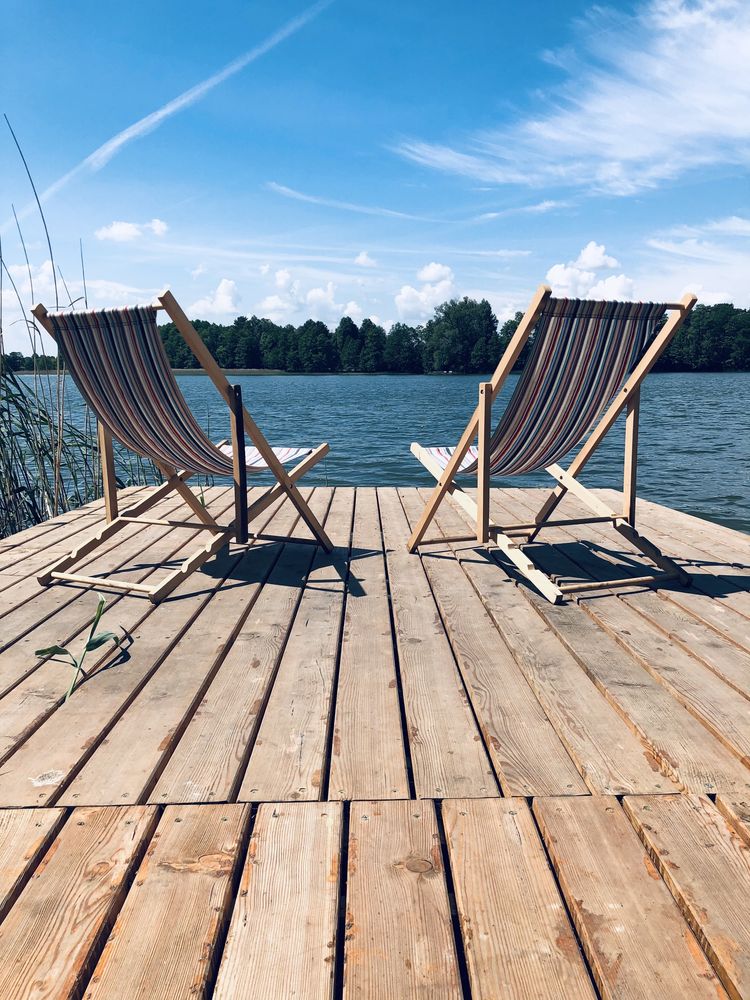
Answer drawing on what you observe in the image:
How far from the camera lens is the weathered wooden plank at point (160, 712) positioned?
142 centimetres

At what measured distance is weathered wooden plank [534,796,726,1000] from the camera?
0.94 meters

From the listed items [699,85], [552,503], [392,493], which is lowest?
[392,493]

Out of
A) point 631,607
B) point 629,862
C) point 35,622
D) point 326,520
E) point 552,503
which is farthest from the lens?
point 326,520

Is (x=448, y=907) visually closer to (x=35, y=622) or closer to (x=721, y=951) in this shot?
(x=721, y=951)

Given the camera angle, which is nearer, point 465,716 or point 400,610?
point 465,716

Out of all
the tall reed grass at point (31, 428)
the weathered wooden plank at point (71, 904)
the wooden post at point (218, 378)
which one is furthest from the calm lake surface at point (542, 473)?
the weathered wooden plank at point (71, 904)

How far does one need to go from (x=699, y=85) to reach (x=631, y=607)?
257 inches

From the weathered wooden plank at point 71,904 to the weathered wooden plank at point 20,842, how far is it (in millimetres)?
16

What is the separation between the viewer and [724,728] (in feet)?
5.37

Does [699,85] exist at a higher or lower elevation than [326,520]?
higher

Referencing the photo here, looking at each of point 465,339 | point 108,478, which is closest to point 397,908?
point 108,478

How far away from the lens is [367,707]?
1759mm

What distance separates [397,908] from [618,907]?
1.09 feet

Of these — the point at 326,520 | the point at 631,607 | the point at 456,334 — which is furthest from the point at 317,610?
the point at 456,334
